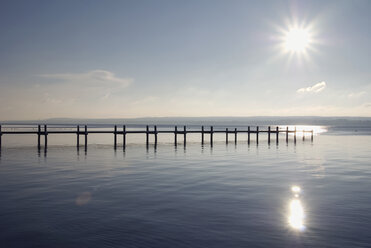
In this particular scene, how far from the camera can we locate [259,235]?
7895mm

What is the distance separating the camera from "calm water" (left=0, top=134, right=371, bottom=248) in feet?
25.0

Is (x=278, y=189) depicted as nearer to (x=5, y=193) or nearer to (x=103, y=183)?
(x=103, y=183)

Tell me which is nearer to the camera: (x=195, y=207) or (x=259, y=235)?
(x=259, y=235)

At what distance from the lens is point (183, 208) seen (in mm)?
10219

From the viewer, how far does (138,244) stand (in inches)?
285

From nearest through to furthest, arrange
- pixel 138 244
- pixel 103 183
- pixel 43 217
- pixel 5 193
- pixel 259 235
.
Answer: pixel 138 244
pixel 259 235
pixel 43 217
pixel 5 193
pixel 103 183

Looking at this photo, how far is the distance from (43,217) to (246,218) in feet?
19.8

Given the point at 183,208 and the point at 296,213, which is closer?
the point at 296,213

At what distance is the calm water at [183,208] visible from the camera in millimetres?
7605

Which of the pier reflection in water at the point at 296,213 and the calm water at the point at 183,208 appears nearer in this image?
the calm water at the point at 183,208

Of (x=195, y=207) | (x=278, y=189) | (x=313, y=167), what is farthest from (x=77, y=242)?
(x=313, y=167)

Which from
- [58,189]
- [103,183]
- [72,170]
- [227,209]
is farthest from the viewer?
[72,170]

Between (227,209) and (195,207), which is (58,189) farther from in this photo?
(227,209)

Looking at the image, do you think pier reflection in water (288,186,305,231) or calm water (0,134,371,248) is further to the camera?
pier reflection in water (288,186,305,231)
